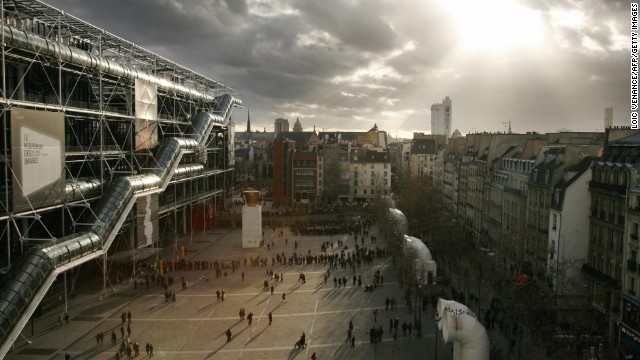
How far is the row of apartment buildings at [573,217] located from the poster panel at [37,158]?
27.4 m

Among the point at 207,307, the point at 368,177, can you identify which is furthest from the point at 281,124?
the point at 207,307

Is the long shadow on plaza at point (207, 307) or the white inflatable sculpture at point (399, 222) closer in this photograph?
the long shadow on plaza at point (207, 307)

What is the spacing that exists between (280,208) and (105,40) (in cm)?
4413

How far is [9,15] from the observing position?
1145 inches

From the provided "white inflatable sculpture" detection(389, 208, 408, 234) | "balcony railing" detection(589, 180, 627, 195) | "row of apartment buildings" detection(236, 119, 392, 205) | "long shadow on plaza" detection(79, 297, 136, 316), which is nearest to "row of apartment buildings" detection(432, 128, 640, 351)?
"balcony railing" detection(589, 180, 627, 195)

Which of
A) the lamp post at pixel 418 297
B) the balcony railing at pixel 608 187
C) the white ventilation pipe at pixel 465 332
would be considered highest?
the balcony railing at pixel 608 187

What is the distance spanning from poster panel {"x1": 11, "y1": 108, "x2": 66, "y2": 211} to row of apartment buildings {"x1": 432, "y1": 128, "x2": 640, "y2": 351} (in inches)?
1077

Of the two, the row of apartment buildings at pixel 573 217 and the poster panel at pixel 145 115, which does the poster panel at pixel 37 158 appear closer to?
the poster panel at pixel 145 115

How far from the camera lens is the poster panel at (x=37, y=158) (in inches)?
982

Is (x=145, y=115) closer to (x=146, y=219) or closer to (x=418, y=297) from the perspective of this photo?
(x=146, y=219)

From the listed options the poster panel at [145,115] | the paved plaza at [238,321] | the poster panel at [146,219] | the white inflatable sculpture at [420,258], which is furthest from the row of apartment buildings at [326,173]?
the poster panel at [146,219]

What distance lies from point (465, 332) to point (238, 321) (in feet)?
44.1

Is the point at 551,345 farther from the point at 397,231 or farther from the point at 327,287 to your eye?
the point at 397,231

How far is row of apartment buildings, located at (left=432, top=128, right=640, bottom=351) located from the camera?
87.7ft
